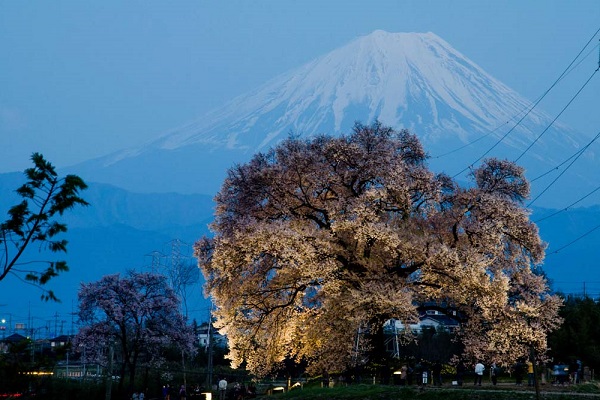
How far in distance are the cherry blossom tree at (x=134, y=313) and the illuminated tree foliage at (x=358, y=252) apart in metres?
16.9

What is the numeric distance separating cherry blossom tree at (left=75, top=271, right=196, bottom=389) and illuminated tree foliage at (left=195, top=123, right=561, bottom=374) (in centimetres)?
1691

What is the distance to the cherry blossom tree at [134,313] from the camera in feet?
180

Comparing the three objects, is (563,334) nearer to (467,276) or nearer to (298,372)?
(467,276)

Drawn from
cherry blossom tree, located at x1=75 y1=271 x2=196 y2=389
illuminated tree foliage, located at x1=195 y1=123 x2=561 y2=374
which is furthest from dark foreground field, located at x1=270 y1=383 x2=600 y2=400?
cherry blossom tree, located at x1=75 y1=271 x2=196 y2=389

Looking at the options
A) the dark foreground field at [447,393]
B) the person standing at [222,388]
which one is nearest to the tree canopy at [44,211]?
the dark foreground field at [447,393]

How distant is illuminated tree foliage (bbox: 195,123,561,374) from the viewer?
3512 centimetres

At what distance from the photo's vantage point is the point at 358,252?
37219mm

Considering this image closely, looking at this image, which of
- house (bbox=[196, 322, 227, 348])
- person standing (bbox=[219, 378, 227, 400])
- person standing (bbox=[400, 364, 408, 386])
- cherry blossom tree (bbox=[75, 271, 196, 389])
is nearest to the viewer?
person standing (bbox=[400, 364, 408, 386])

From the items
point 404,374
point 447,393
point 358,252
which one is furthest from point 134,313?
point 447,393

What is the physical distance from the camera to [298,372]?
222 ft

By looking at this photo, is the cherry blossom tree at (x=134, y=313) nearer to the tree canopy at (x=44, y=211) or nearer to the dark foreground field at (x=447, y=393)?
the dark foreground field at (x=447, y=393)

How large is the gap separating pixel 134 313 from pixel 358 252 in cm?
2223

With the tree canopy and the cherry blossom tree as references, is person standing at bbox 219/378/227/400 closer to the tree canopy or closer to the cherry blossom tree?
the cherry blossom tree

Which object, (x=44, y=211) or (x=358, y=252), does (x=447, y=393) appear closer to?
(x=358, y=252)
